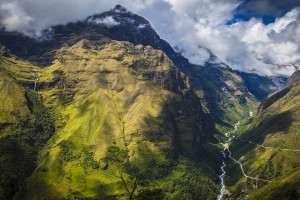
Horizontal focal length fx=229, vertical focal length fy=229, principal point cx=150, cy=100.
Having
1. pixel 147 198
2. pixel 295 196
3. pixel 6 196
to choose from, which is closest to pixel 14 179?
pixel 6 196

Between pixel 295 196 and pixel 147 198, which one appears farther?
pixel 295 196

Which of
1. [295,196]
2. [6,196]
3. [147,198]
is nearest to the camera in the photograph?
[147,198]

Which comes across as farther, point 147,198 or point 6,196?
point 6,196

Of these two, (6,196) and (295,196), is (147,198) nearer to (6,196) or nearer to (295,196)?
(6,196)

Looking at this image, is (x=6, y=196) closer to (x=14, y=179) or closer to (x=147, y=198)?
(x=14, y=179)

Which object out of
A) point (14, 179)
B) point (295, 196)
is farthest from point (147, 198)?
point (295, 196)

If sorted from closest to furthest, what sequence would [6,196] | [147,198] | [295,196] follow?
1. [147,198]
2. [6,196]
3. [295,196]

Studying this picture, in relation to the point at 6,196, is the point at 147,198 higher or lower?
higher

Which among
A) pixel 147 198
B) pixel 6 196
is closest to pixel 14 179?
pixel 6 196
